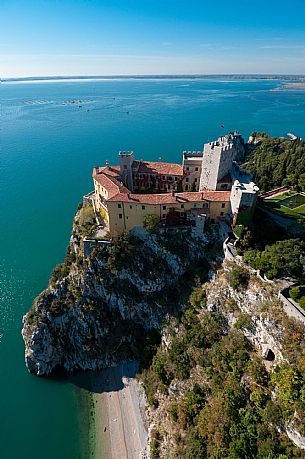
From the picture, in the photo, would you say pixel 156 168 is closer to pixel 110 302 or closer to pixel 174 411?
pixel 110 302

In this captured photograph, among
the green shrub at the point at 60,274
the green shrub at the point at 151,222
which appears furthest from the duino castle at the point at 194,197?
the green shrub at the point at 60,274

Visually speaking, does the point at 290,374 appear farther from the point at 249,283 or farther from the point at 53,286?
the point at 53,286

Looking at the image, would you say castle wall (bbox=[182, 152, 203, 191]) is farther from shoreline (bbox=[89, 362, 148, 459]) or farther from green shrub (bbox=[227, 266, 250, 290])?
shoreline (bbox=[89, 362, 148, 459])

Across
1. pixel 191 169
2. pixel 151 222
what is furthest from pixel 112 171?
pixel 151 222

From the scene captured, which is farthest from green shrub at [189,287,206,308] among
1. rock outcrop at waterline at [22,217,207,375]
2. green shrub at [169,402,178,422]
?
green shrub at [169,402,178,422]

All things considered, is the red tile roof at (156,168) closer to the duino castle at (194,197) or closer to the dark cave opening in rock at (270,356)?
the duino castle at (194,197)

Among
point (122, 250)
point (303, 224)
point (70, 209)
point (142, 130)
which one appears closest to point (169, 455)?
point (122, 250)

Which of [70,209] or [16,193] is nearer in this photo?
[70,209]
